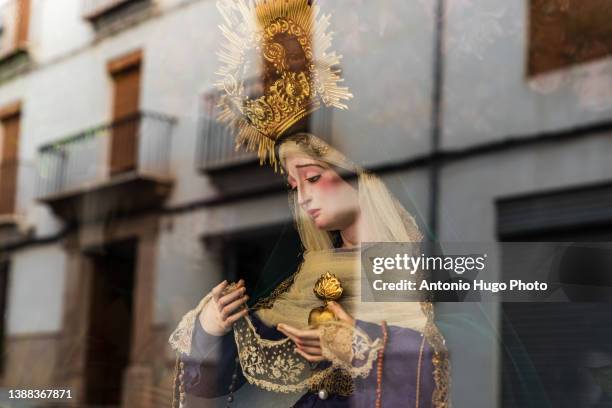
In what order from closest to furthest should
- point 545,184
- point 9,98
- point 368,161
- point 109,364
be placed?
point 545,184
point 368,161
point 109,364
point 9,98

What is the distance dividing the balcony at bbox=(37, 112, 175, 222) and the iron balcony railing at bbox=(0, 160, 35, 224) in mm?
51

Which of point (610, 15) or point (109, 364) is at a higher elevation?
point (610, 15)

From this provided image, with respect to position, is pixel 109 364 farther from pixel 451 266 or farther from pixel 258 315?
pixel 451 266

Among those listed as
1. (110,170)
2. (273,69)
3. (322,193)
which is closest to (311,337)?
(322,193)

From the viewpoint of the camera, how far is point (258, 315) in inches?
85.8

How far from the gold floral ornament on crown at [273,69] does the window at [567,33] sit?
44 cm

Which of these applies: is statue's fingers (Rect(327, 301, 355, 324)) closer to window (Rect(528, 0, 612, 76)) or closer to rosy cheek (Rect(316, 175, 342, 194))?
rosy cheek (Rect(316, 175, 342, 194))

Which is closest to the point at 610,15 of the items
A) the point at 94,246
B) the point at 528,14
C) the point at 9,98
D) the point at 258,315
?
the point at 528,14

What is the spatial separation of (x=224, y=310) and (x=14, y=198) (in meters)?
0.85

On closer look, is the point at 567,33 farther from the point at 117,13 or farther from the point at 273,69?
the point at 117,13

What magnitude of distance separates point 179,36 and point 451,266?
3.15 ft

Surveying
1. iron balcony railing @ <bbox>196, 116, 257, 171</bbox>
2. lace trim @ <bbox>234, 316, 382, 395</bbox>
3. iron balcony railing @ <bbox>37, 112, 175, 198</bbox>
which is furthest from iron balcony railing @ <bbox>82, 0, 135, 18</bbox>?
lace trim @ <bbox>234, 316, 382, 395</bbox>

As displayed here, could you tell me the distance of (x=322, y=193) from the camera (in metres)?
2.15
